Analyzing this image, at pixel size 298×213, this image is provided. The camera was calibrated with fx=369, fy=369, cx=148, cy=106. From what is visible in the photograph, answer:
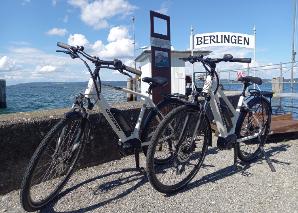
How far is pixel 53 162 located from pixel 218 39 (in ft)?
27.2

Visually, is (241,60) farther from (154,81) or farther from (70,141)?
(70,141)

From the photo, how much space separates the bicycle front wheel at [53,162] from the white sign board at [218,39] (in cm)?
791

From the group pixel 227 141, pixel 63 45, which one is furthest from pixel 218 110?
pixel 63 45

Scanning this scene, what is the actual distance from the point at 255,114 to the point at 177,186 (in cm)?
193

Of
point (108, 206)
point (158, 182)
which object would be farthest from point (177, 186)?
point (108, 206)

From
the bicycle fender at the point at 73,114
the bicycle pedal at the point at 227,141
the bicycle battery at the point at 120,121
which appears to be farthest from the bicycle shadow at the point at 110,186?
the bicycle pedal at the point at 227,141

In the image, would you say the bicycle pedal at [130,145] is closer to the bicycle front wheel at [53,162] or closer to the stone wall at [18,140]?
the bicycle front wheel at [53,162]

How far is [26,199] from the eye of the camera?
3512mm

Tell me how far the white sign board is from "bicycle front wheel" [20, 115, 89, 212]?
7912 millimetres

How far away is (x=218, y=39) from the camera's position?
1122 cm

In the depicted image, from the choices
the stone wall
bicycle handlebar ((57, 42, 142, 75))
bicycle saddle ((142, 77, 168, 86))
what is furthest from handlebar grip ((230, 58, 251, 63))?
the stone wall

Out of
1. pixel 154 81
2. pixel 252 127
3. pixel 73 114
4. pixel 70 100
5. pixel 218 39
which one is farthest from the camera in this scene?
pixel 70 100

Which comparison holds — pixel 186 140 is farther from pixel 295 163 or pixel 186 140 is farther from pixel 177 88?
pixel 177 88

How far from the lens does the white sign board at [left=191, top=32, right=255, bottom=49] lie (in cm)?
1122
